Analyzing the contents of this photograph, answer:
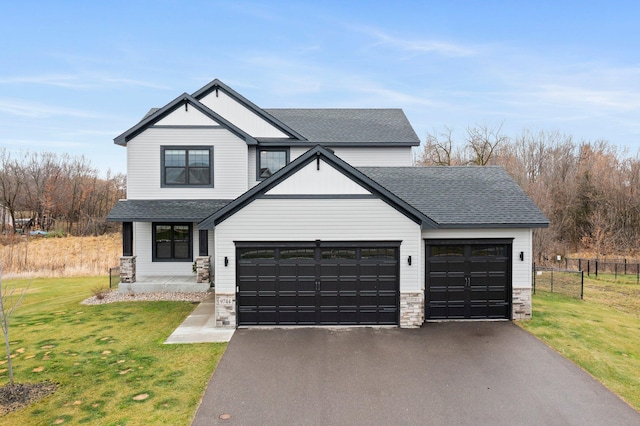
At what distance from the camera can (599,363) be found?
8758 mm

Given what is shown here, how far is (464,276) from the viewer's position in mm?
11789

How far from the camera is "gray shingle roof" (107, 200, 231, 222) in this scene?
50.8 ft

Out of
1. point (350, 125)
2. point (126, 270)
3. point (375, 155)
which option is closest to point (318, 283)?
point (126, 270)

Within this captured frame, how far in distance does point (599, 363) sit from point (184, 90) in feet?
56.3

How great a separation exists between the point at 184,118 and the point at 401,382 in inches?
550

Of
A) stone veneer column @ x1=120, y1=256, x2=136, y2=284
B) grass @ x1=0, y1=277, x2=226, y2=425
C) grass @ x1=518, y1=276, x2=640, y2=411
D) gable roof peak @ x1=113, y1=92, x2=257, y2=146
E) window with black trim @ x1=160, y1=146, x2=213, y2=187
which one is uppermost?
gable roof peak @ x1=113, y1=92, x2=257, y2=146

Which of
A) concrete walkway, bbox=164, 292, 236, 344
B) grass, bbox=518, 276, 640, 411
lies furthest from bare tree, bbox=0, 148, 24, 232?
grass, bbox=518, 276, 640, 411

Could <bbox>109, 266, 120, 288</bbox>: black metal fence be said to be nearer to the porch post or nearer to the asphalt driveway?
the porch post

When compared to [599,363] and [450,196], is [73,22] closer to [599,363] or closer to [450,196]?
[450,196]

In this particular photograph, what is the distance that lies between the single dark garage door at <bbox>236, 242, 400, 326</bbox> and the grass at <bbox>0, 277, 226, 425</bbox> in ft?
6.60

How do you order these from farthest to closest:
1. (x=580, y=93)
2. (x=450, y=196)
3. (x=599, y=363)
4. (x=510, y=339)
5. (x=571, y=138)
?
(x=571, y=138)
(x=580, y=93)
(x=450, y=196)
(x=510, y=339)
(x=599, y=363)

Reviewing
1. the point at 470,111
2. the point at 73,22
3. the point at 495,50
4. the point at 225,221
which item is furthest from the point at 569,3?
the point at 73,22

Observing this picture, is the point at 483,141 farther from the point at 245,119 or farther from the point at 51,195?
the point at 51,195

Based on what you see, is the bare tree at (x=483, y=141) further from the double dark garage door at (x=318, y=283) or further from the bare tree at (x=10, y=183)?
the bare tree at (x=10, y=183)
